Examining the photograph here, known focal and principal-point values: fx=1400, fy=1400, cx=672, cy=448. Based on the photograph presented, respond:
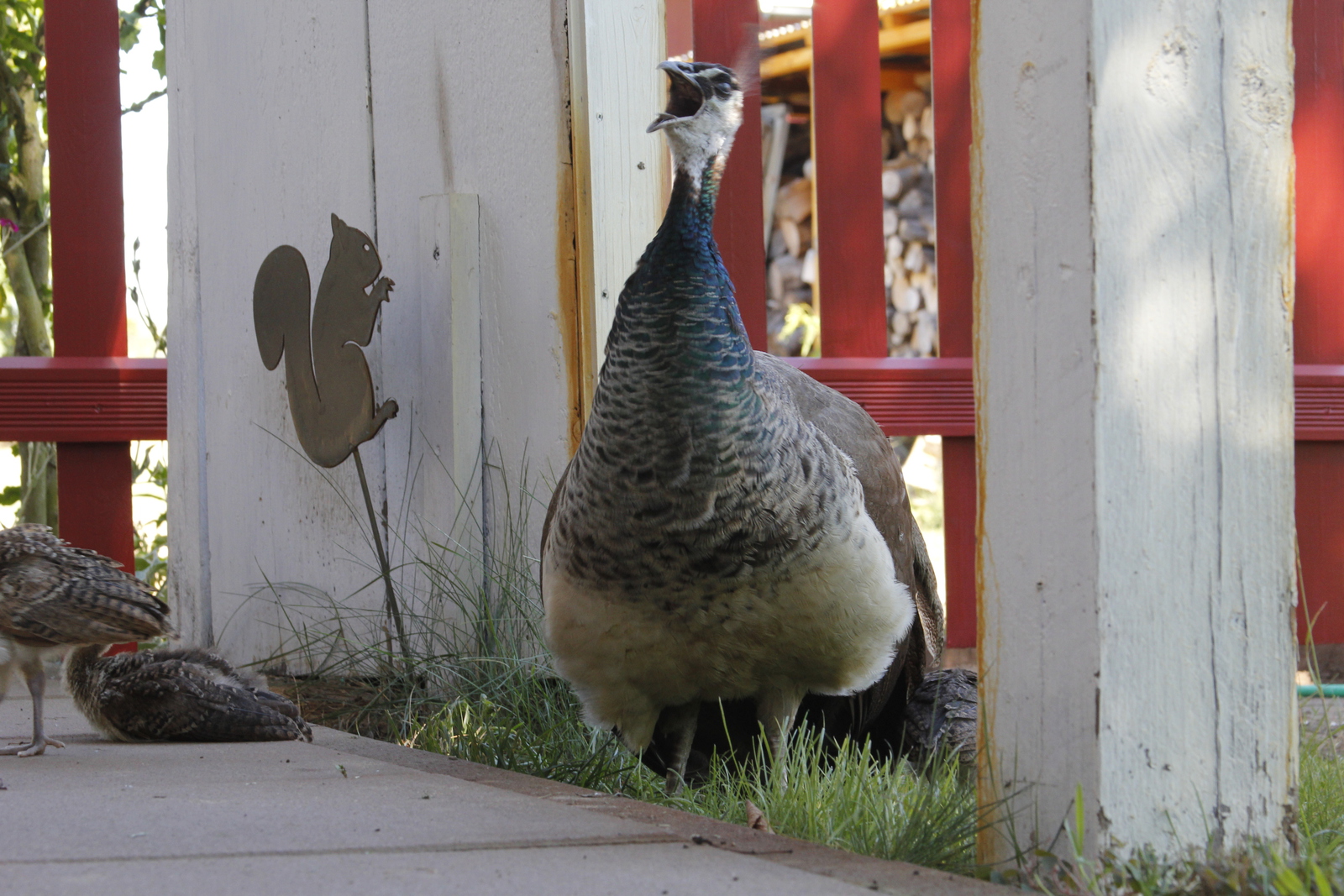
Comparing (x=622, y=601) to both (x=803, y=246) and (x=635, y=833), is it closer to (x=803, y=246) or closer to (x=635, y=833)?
(x=635, y=833)

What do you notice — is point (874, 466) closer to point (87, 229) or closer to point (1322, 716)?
point (1322, 716)

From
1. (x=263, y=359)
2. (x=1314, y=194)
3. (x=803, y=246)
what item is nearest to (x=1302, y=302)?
(x=1314, y=194)

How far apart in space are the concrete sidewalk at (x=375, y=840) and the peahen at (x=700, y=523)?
39 cm

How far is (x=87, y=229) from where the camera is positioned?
464 centimetres

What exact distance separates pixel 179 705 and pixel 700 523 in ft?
4.93

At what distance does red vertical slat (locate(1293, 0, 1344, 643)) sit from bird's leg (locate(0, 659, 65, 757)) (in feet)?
13.3

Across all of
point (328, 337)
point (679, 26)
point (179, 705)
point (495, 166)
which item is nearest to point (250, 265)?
point (328, 337)

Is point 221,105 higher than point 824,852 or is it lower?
higher

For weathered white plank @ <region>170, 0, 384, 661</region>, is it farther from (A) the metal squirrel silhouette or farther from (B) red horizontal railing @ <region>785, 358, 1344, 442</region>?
(B) red horizontal railing @ <region>785, 358, 1344, 442</region>

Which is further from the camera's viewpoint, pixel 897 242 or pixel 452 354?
pixel 897 242

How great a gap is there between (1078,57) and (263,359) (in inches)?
116

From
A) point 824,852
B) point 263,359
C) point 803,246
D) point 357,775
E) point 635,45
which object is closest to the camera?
point 824,852

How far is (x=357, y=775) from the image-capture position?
110 inches

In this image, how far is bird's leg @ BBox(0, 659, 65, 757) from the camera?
10.4 ft
